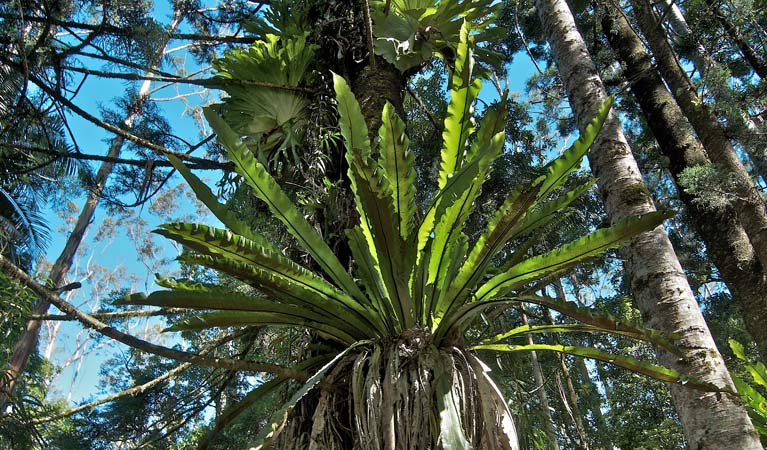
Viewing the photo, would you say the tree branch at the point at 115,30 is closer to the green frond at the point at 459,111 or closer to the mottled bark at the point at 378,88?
the mottled bark at the point at 378,88

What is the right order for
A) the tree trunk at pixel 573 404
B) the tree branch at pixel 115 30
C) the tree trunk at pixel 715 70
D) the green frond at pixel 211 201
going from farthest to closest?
1. the tree trunk at pixel 715 70
2. the tree branch at pixel 115 30
3. the tree trunk at pixel 573 404
4. the green frond at pixel 211 201

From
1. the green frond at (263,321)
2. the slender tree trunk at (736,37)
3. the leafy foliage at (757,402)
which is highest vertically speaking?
the slender tree trunk at (736,37)

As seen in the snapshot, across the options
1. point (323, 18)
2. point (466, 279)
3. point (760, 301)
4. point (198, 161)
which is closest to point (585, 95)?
point (323, 18)

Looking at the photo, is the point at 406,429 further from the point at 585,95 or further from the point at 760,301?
the point at 760,301

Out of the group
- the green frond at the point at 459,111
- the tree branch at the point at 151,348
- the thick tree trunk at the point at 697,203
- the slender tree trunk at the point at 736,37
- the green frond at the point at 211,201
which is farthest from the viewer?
the slender tree trunk at the point at 736,37

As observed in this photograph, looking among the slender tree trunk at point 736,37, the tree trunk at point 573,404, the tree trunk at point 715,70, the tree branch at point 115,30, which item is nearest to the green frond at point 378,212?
the tree trunk at point 573,404

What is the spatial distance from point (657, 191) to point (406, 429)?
11707 mm

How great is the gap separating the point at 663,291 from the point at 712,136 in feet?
10.3

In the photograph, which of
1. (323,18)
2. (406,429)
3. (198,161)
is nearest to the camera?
(406,429)

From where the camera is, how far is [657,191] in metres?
11.4

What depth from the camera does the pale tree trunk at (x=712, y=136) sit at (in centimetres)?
370

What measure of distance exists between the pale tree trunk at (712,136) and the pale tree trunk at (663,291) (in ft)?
5.92

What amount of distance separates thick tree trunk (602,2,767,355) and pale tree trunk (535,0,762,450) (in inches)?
70.0

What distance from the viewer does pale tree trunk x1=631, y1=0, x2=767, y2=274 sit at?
12.1 ft
